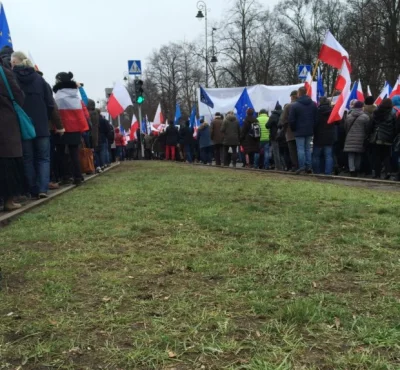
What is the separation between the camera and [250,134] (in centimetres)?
1391

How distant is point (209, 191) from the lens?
7137 millimetres

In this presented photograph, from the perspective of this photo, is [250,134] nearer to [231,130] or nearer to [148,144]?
[231,130]

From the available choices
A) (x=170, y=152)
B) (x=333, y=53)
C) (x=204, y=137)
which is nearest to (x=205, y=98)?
(x=204, y=137)

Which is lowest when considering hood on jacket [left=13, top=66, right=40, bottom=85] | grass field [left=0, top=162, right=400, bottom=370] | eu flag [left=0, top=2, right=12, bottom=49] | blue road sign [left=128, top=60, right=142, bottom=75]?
grass field [left=0, top=162, right=400, bottom=370]

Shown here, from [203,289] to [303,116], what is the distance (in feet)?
26.8

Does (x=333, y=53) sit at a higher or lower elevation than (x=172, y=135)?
higher

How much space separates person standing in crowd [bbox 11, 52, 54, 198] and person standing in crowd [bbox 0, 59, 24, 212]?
3.71 ft

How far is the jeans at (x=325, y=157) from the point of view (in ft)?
35.6

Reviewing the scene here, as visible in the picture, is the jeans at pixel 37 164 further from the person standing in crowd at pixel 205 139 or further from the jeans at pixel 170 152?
the jeans at pixel 170 152

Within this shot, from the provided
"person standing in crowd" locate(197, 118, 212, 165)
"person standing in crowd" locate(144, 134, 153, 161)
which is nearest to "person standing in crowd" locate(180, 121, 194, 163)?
"person standing in crowd" locate(197, 118, 212, 165)

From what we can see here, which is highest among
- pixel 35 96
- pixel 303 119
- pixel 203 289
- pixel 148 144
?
pixel 35 96

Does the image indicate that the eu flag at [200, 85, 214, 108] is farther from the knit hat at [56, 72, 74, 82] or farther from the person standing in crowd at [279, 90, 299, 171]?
the knit hat at [56, 72, 74, 82]

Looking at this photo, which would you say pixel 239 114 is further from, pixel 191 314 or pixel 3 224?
pixel 191 314

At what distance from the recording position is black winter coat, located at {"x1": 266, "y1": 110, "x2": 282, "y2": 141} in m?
12.5
